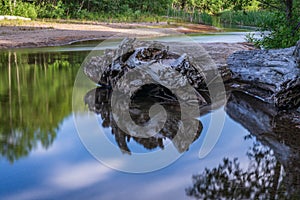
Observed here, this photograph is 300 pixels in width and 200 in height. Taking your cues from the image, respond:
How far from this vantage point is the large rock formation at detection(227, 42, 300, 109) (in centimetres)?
722

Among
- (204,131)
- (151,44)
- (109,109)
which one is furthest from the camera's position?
(151,44)

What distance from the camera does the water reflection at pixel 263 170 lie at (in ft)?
12.9

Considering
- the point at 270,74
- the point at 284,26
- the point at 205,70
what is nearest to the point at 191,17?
the point at 284,26

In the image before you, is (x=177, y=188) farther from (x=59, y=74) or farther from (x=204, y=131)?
(x=59, y=74)

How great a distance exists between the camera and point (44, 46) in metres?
19.2

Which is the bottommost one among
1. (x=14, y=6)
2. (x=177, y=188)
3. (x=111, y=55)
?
(x=177, y=188)

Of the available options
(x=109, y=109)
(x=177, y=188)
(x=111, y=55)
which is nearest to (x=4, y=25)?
(x=111, y=55)

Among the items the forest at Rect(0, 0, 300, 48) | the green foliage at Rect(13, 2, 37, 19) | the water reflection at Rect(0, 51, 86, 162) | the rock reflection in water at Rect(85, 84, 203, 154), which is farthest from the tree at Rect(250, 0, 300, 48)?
the green foliage at Rect(13, 2, 37, 19)

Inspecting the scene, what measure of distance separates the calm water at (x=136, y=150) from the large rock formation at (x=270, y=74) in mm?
424

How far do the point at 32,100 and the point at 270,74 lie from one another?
4.84 metres

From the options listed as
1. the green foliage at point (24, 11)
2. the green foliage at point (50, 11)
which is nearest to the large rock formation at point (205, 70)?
the green foliage at point (24, 11)

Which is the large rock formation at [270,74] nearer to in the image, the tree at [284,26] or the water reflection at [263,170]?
the water reflection at [263,170]

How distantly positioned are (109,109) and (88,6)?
38.5 m

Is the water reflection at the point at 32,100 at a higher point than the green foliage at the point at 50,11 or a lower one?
lower
